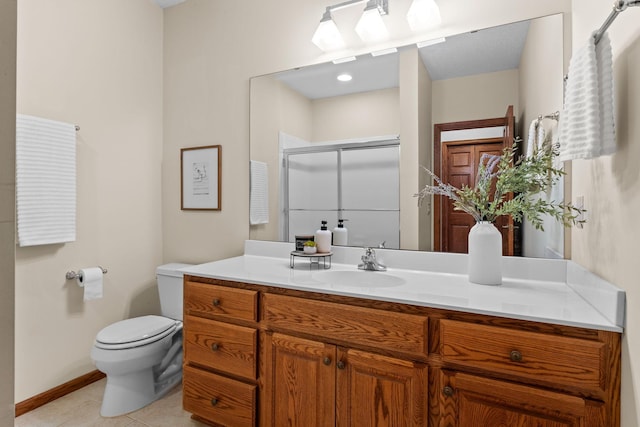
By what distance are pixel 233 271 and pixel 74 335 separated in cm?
126

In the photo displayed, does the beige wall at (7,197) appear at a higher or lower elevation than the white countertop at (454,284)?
higher

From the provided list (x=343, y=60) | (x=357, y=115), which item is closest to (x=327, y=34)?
(x=343, y=60)

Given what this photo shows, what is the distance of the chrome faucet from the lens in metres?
1.80

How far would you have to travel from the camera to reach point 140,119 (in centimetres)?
254

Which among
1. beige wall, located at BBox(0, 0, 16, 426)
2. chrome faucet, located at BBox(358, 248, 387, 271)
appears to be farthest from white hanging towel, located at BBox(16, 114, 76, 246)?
beige wall, located at BBox(0, 0, 16, 426)

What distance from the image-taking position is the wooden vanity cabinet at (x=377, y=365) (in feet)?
3.37

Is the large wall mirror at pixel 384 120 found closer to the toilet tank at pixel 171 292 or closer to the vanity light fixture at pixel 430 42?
the vanity light fixture at pixel 430 42

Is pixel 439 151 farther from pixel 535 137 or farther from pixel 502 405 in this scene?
pixel 502 405

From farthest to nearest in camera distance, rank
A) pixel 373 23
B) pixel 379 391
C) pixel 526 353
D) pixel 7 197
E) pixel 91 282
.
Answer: pixel 91 282, pixel 373 23, pixel 379 391, pixel 526 353, pixel 7 197

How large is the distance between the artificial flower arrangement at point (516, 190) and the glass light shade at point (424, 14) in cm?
74

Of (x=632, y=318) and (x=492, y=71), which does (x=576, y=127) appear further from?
(x=492, y=71)

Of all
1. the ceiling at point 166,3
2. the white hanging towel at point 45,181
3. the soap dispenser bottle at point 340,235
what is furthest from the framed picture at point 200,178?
the ceiling at point 166,3

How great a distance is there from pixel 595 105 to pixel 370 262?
3.68 feet

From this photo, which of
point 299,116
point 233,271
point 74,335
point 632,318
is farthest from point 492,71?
point 74,335
